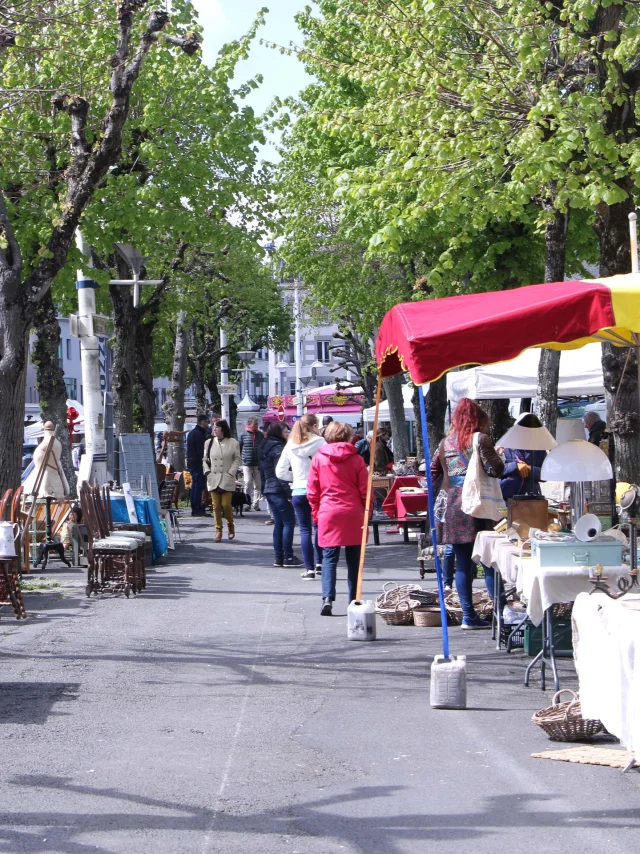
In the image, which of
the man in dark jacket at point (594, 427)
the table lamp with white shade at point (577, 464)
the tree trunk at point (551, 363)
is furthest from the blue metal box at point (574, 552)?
the man in dark jacket at point (594, 427)

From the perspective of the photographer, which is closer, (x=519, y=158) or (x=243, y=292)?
(x=519, y=158)

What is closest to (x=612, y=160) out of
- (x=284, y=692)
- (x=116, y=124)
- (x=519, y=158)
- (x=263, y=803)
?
(x=519, y=158)

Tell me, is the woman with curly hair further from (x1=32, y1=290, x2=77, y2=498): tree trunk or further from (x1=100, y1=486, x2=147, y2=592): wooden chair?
(x1=32, y1=290, x2=77, y2=498): tree trunk

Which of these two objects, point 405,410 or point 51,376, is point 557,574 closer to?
point 51,376

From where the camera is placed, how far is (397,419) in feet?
114

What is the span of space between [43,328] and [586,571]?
1544 cm

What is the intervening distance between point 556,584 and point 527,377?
29.4 ft

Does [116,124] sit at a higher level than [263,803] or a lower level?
higher

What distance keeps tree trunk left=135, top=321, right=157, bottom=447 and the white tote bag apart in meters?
17.9

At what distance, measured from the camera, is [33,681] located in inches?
344

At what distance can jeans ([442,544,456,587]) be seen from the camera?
11591 millimetres

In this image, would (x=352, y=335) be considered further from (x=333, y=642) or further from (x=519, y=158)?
(x=333, y=642)

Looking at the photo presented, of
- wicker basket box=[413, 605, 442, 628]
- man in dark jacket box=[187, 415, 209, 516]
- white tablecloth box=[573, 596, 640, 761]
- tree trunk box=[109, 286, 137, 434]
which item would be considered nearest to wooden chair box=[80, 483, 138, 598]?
wicker basket box=[413, 605, 442, 628]

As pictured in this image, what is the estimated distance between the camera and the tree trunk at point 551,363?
14.9 meters
